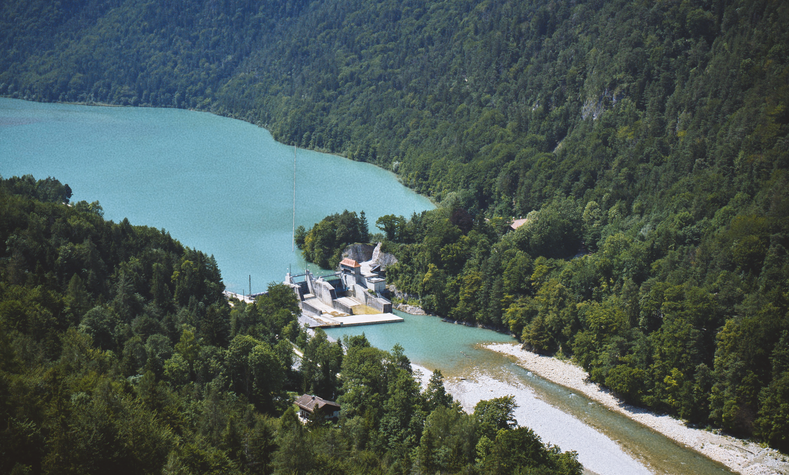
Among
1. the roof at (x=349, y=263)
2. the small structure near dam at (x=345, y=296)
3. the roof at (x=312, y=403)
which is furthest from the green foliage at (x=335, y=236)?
the roof at (x=312, y=403)

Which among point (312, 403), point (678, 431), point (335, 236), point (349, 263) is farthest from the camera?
point (335, 236)

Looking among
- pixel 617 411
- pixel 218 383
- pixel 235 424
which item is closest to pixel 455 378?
pixel 617 411

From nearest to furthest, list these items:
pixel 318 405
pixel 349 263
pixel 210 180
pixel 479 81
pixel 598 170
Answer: pixel 318 405 → pixel 349 263 → pixel 598 170 → pixel 210 180 → pixel 479 81

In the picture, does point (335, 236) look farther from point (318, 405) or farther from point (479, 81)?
point (479, 81)

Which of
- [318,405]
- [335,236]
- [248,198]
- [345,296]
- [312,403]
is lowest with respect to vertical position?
[312,403]

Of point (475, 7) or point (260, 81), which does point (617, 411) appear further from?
Answer: point (260, 81)

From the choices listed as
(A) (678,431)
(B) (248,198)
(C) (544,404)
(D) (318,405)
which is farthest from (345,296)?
(B) (248,198)

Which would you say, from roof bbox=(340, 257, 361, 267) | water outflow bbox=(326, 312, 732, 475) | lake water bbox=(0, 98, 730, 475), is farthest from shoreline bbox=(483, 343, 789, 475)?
roof bbox=(340, 257, 361, 267)

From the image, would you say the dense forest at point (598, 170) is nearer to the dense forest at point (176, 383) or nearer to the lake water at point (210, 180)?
the lake water at point (210, 180)
